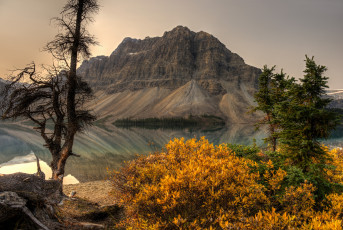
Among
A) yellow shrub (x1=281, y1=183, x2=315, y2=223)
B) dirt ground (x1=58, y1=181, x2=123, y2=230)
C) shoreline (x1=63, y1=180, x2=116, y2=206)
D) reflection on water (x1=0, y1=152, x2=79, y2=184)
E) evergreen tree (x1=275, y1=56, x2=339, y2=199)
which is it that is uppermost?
evergreen tree (x1=275, y1=56, x2=339, y2=199)

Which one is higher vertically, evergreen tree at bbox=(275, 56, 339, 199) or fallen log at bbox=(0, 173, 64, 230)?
evergreen tree at bbox=(275, 56, 339, 199)

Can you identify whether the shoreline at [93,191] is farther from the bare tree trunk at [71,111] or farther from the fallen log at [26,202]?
the fallen log at [26,202]

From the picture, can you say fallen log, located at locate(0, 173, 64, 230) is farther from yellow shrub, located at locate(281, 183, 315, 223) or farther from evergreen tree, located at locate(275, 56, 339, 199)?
evergreen tree, located at locate(275, 56, 339, 199)

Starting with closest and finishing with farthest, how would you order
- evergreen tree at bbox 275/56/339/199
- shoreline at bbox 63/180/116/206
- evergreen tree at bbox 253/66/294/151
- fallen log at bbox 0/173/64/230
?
fallen log at bbox 0/173/64/230 → evergreen tree at bbox 275/56/339/199 → shoreline at bbox 63/180/116/206 → evergreen tree at bbox 253/66/294/151

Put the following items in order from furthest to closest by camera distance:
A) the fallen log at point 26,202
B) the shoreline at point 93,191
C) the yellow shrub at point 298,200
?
the shoreline at point 93,191
the yellow shrub at point 298,200
the fallen log at point 26,202

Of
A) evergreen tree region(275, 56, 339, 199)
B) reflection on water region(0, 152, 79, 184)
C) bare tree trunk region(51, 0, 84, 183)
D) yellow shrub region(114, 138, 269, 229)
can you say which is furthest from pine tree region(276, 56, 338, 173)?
reflection on water region(0, 152, 79, 184)

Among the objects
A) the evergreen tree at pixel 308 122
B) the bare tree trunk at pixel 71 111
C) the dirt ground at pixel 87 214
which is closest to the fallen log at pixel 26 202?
the dirt ground at pixel 87 214

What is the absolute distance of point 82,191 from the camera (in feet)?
53.3

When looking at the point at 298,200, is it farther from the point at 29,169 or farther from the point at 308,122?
the point at 29,169

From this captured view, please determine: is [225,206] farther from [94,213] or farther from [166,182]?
[94,213]

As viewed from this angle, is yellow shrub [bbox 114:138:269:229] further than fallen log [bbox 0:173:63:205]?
No

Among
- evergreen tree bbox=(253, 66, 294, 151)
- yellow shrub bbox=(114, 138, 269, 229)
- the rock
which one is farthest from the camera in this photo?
evergreen tree bbox=(253, 66, 294, 151)

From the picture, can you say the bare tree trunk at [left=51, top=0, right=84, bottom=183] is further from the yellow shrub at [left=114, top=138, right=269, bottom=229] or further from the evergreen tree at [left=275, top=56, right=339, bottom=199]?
the evergreen tree at [left=275, top=56, right=339, bottom=199]

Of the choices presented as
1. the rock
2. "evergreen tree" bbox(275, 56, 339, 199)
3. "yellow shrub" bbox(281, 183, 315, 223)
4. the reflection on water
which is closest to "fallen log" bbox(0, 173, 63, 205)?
the rock
